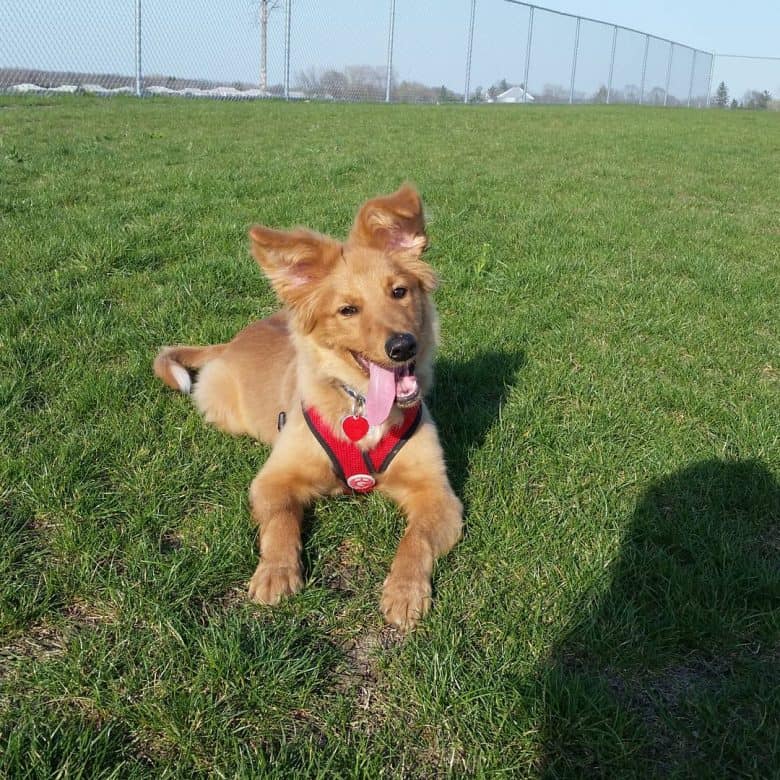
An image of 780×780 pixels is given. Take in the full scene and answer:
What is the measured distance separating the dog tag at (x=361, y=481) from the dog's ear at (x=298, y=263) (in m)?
0.70

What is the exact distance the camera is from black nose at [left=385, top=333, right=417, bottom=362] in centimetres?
271

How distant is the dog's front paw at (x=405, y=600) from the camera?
219 centimetres

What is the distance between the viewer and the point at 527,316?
5035 millimetres

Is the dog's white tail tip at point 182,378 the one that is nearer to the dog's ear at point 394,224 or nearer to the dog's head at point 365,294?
the dog's head at point 365,294

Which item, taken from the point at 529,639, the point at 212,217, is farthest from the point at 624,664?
the point at 212,217

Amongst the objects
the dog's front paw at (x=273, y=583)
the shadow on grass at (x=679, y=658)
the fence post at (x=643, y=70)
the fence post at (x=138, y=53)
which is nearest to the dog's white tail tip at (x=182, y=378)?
the dog's front paw at (x=273, y=583)

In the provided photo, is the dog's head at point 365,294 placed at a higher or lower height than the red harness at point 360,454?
higher

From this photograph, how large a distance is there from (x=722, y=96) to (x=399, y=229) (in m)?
64.2

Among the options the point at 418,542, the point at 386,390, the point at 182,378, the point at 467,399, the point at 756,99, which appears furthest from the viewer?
the point at 756,99

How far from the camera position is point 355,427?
2.97 m

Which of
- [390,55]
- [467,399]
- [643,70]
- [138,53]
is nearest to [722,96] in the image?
[643,70]

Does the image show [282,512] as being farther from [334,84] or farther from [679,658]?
[334,84]

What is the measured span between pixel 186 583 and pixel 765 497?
236cm

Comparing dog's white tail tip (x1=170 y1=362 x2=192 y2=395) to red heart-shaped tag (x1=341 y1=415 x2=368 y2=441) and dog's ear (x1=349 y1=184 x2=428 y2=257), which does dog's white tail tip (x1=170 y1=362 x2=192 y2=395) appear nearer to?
red heart-shaped tag (x1=341 y1=415 x2=368 y2=441)
